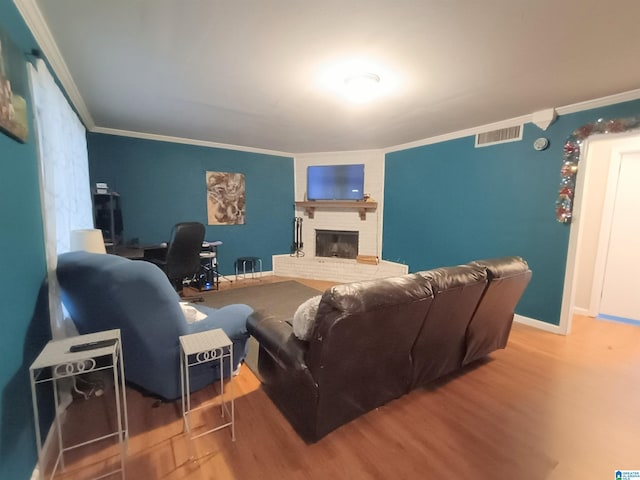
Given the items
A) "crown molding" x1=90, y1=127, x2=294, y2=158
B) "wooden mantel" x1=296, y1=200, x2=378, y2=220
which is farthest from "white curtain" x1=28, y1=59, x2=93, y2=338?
"wooden mantel" x1=296, y1=200, x2=378, y2=220

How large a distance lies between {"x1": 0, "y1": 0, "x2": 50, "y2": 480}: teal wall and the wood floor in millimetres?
425

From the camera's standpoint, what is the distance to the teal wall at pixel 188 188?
13.1 ft

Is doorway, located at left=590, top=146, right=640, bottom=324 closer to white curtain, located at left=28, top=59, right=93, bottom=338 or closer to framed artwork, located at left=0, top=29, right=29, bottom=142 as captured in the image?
framed artwork, located at left=0, top=29, right=29, bottom=142

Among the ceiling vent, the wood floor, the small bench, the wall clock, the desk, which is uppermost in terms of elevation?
the ceiling vent

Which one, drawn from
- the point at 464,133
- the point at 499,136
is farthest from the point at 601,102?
the point at 464,133

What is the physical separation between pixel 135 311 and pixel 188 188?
346 cm

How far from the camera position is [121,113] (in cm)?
323

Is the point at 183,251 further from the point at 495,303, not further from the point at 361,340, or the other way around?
the point at 495,303

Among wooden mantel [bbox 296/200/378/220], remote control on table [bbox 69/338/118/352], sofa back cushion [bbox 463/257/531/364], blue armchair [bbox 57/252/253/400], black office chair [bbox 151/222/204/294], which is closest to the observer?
remote control on table [bbox 69/338/118/352]

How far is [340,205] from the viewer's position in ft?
17.1

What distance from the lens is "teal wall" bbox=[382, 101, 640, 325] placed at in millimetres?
3002

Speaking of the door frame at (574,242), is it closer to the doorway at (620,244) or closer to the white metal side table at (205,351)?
the doorway at (620,244)

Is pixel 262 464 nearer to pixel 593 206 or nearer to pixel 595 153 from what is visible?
pixel 593 206

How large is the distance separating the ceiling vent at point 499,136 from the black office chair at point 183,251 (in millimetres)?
3804
